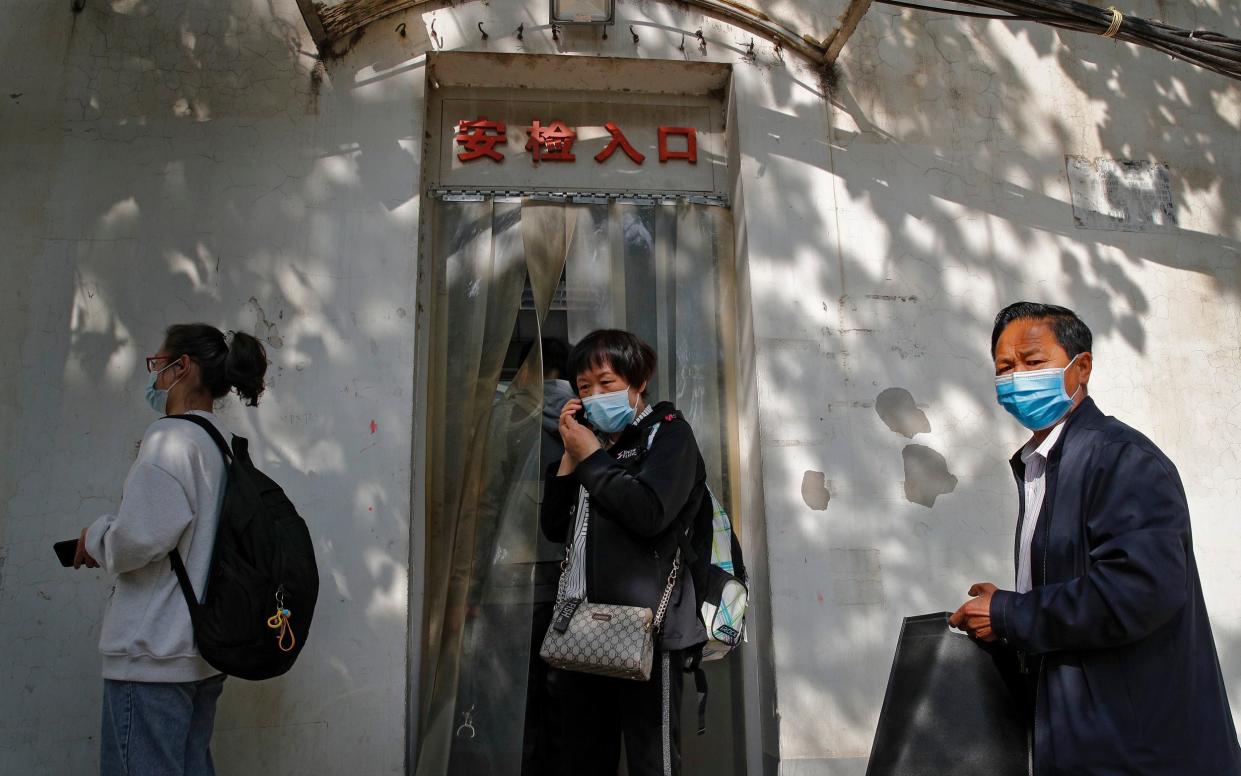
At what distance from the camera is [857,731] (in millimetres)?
3617

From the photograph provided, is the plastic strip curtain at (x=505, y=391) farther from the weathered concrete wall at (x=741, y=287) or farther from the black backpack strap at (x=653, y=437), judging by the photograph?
the black backpack strap at (x=653, y=437)

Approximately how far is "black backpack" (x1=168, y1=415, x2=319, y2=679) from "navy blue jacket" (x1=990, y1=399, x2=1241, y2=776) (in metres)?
1.79

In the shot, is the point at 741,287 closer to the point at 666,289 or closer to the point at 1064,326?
the point at 666,289

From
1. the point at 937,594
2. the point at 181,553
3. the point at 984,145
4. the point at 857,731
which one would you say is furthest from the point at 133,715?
the point at 984,145

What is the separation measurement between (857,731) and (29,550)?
315 cm

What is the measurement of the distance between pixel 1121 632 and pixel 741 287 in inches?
96.8

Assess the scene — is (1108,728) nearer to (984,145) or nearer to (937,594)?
Answer: (937,594)

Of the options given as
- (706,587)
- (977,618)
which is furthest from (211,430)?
(977,618)

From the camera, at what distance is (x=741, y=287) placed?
4.11 meters

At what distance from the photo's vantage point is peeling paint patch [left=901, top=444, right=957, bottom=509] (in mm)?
3854

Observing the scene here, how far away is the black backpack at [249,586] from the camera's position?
2436 millimetres

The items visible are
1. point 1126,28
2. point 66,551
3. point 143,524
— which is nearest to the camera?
point 143,524

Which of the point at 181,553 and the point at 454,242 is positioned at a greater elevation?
the point at 454,242

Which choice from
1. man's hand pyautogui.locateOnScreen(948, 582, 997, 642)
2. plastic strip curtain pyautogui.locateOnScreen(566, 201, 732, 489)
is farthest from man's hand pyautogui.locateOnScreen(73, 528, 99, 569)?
man's hand pyautogui.locateOnScreen(948, 582, 997, 642)
